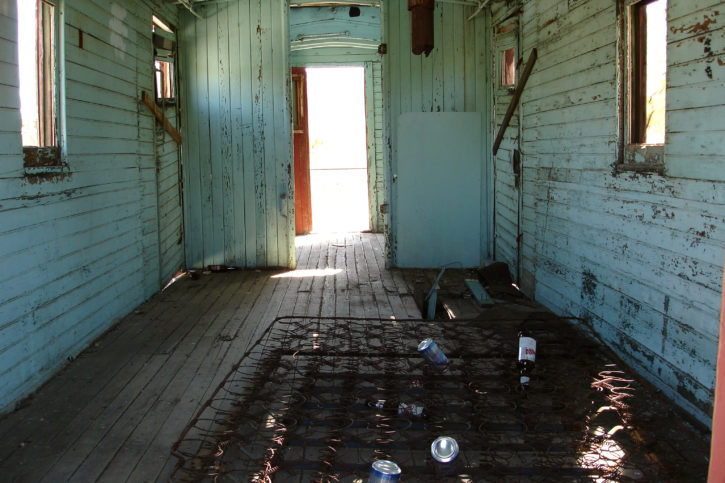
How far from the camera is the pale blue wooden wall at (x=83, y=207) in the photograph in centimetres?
362

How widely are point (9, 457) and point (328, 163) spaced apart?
1601cm

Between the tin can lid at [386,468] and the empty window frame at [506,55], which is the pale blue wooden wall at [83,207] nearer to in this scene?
the tin can lid at [386,468]

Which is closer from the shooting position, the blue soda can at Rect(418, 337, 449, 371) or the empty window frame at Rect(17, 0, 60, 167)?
the blue soda can at Rect(418, 337, 449, 371)

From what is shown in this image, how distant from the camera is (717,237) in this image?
120 inches

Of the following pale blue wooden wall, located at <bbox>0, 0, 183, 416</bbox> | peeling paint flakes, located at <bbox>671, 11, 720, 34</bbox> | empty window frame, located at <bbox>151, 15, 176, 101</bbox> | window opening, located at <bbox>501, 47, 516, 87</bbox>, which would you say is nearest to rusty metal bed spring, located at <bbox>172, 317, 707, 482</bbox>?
pale blue wooden wall, located at <bbox>0, 0, 183, 416</bbox>

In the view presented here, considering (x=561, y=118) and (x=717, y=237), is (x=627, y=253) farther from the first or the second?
(x=561, y=118)

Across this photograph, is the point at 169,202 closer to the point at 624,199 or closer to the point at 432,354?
the point at 432,354

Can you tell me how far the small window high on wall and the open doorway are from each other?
1143 cm

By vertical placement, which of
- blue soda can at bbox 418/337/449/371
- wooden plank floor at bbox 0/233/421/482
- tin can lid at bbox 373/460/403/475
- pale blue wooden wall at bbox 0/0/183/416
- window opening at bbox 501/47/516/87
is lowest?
wooden plank floor at bbox 0/233/421/482

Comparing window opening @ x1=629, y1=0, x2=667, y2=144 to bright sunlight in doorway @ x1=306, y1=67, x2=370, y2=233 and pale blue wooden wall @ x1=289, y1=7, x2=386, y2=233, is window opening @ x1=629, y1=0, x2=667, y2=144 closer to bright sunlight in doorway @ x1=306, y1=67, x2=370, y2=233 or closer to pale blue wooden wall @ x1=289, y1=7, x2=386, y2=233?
pale blue wooden wall @ x1=289, y1=7, x2=386, y2=233

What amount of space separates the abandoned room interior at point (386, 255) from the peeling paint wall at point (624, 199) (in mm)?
21

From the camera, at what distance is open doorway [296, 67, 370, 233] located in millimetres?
16469

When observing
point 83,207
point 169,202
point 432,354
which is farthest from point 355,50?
point 432,354

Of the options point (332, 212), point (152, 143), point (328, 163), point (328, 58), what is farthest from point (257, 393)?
point (328, 163)
